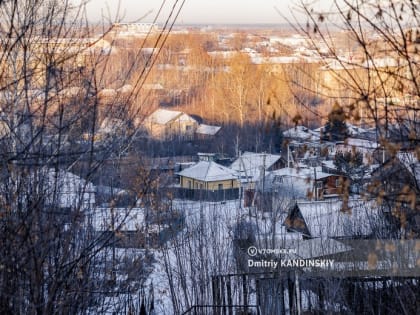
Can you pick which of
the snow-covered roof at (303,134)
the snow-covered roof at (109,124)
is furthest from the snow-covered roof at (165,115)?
the snow-covered roof at (303,134)

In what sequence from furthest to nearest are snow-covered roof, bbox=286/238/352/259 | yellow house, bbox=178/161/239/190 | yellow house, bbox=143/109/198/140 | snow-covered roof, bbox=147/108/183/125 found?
1. snow-covered roof, bbox=147/108/183/125
2. yellow house, bbox=143/109/198/140
3. yellow house, bbox=178/161/239/190
4. snow-covered roof, bbox=286/238/352/259

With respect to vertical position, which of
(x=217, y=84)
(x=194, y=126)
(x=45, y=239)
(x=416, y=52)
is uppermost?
(x=416, y=52)

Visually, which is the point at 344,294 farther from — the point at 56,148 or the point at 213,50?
the point at 213,50

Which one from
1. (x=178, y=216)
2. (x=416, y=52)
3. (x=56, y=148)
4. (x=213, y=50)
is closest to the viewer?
(x=416, y=52)

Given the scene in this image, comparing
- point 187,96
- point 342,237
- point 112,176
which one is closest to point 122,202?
point 112,176

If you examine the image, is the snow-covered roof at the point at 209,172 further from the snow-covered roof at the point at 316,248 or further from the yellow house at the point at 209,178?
the snow-covered roof at the point at 316,248

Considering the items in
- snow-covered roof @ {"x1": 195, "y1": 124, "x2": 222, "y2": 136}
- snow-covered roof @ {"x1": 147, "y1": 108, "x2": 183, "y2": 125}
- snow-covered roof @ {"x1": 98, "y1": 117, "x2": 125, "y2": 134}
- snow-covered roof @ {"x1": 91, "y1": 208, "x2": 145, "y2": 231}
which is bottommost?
snow-covered roof @ {"x1": 195, "y1": 124, "x2": 222, "y2": 136}

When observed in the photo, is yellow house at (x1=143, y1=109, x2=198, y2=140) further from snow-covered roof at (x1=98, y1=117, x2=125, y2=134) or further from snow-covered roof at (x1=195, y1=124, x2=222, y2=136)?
snow-covered roof at (x1=98, y1=117, x2=125, y2=134)

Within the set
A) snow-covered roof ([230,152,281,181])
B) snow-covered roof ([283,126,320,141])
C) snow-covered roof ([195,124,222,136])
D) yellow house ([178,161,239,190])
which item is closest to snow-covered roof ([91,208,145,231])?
snow-covered roof ([283,126,320,141])
